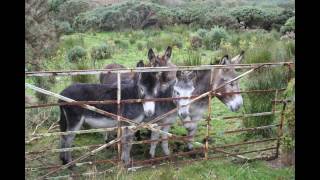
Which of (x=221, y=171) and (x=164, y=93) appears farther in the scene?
(x=164, y=93)

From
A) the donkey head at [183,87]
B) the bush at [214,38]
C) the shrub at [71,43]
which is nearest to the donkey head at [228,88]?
the donkey head at [183,87]

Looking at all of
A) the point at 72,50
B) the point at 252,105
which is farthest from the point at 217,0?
the point at 252,105

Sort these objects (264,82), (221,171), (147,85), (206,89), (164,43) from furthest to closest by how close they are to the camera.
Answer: (164,43) → (264,82) → (206,89) → (147,85) → (221,171)

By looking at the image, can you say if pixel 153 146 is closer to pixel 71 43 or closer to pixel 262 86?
pixel 262 86

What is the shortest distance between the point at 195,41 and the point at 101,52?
468 cm

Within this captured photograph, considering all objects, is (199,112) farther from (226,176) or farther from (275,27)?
(275,27)

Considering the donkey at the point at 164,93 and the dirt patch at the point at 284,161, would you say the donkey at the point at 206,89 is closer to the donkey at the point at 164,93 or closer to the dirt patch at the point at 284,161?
the donkey at the point at 164,93

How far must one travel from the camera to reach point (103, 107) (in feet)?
23.0

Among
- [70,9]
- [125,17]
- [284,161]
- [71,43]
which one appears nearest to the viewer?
[284,161]

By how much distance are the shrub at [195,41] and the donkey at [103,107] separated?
10956 mm

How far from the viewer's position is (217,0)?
122 feet

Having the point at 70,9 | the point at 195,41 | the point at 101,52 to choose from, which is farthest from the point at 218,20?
the point at 101,52

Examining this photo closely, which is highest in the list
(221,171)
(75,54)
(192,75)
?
(75,54)
